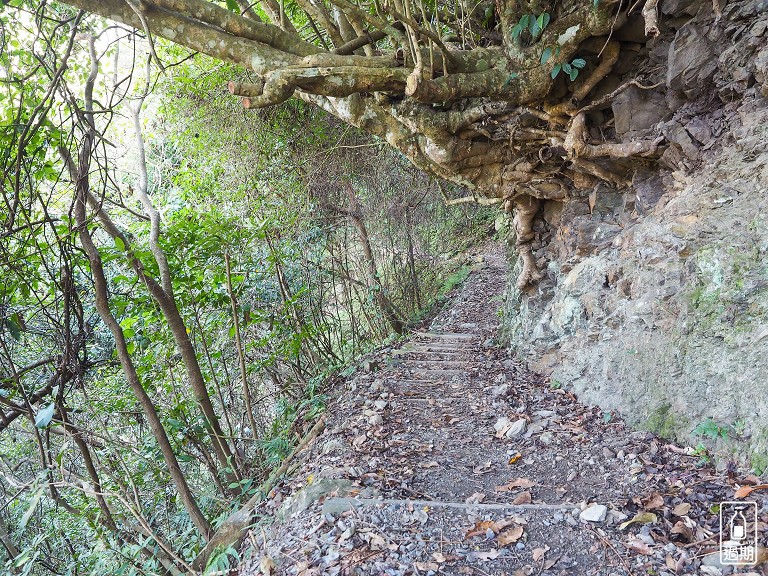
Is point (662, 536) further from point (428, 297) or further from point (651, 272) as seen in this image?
point (428, 297)

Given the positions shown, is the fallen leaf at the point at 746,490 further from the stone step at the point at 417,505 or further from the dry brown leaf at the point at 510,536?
the dry brown leaf at the point at 510,536

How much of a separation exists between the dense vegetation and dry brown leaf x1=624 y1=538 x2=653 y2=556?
2406 mm

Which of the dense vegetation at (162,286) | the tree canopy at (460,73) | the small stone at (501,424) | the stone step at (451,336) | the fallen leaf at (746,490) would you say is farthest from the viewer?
the stone step at (451,336)

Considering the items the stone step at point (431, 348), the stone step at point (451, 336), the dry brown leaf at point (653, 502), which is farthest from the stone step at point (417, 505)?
the stone step at point (451, 336)

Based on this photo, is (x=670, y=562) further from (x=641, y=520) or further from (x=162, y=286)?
(x=162, y=286)

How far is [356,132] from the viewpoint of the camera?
7.79m

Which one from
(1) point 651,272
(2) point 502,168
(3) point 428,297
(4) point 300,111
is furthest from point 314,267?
(1) point 651,272

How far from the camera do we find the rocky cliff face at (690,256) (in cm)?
276

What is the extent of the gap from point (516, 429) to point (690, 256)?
173cm

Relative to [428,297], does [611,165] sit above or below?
above

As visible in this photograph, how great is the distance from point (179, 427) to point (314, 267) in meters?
3.22

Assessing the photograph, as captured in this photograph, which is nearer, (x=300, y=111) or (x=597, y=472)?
(x=597, y=472)

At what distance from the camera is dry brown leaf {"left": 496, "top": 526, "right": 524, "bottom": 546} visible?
234 centimetres

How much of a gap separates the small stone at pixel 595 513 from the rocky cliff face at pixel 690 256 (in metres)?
0.85
